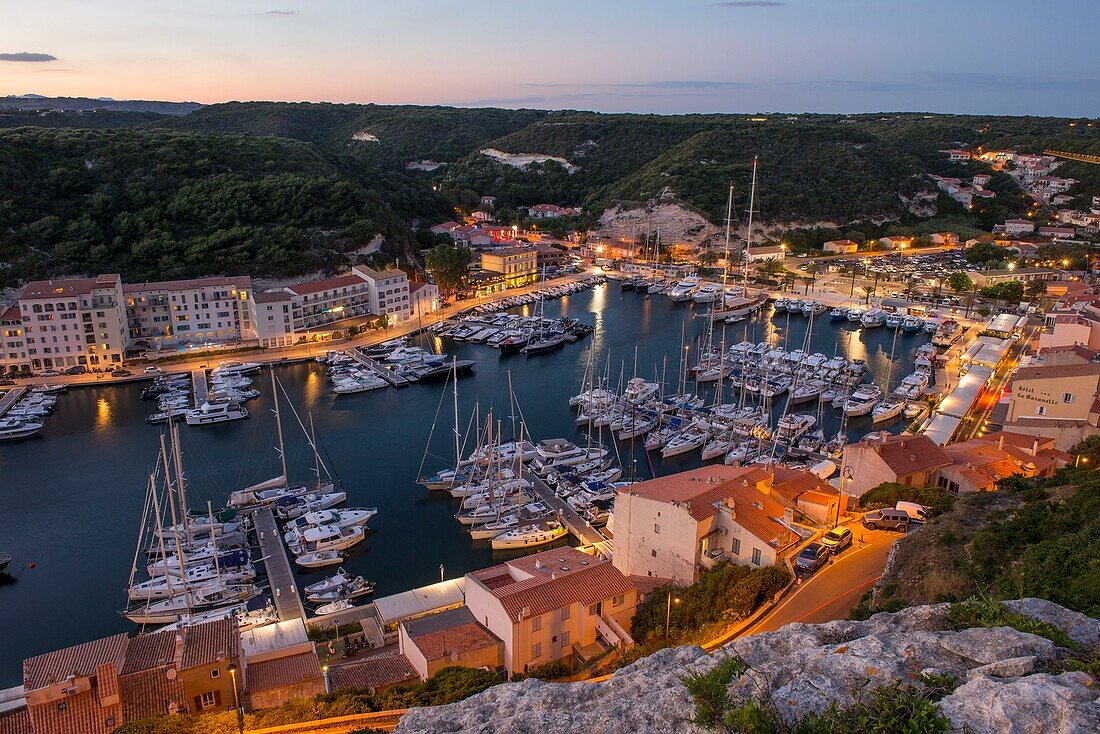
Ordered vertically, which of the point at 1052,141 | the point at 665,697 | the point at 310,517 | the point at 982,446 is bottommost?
the point at 310,517

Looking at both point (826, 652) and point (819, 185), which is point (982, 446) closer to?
point (826, 652)

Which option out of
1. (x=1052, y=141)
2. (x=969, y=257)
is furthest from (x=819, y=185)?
(x=1052, y=141)

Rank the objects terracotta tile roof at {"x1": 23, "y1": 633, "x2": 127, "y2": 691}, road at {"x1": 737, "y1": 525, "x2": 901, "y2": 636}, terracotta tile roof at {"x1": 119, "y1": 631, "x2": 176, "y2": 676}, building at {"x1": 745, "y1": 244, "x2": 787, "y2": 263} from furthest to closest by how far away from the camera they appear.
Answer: building at {"x1": 745, "y1": 244, "x2": 787, "y2": 263} → road at {"x1": 737, "y1": 525, "x2": 901, "y2": 636} → terracotta tile roof at {"x1": 119, "y1": 631, "x2": 176, "y2": 676} → terracotta tile roof at {"x1": 23, "y1": 633, "x2": 127, "y2": 691}

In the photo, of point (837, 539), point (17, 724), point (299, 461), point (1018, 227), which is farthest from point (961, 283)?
point (17, 724)

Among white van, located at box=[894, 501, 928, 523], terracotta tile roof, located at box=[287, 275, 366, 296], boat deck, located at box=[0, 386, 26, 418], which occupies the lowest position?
boat deck, located at box=[0, 386, 26, 418]

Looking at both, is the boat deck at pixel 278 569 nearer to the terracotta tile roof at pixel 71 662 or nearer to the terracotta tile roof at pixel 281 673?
the terracotta tile roof at pixel 281 673

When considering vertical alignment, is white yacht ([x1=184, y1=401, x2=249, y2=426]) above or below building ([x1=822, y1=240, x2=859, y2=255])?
below

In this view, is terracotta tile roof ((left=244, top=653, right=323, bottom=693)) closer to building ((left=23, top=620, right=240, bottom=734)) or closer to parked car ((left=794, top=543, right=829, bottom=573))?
building ((left=23, top=620, right=240, bottom=734))

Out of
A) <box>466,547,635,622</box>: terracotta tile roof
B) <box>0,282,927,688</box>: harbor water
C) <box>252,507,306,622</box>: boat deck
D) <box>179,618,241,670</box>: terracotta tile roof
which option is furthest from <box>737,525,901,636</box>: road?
<box>252,507,306,622</box>: boat deck
